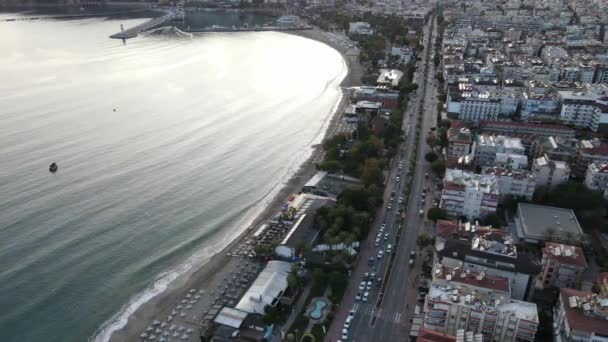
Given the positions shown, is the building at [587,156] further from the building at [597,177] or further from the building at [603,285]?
the building at [603,285]

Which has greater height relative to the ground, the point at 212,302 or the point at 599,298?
the point at 599,298

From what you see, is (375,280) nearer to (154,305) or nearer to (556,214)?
(154,305)

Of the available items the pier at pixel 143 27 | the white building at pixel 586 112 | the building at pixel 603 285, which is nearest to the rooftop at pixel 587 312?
the building at pixel 603 285

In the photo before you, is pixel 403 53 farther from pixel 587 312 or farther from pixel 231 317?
pixel 231 317

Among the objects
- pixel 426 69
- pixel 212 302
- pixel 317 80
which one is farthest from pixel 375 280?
pixel 426 69

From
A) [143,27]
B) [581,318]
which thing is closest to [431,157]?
[581,318]

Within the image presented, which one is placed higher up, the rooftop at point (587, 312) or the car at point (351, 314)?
the rooftop at point (587, 312)

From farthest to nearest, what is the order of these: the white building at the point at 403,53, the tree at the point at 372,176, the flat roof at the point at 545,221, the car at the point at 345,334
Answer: the white building at the point at 403,53
the tree at the point at 372,176
the flat roof at the point at 545,221
the car at the point at 345,334

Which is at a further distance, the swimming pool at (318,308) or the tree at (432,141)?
the tree at (432,141)
